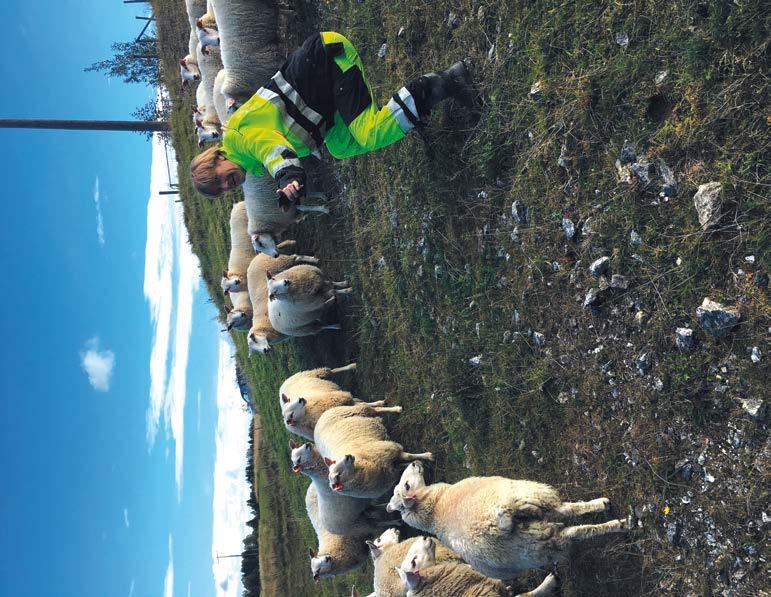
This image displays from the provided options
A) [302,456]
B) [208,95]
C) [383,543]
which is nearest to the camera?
[383,543]

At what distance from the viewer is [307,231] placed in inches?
456

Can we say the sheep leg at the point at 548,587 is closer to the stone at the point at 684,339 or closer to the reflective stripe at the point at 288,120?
the stone at the point at 684,339

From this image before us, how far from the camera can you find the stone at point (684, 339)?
4438 millimetres

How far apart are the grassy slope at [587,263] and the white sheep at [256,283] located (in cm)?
280

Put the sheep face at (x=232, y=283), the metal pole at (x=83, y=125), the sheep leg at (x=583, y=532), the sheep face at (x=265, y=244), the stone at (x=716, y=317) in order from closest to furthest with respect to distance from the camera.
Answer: the stone at (x=716, y=317) → the sheep leg at (x=583, y=532) → the sheep face at (x=265, y=244) → the sheep face at (x=232, y=283) → the metal pole at (x=83, y=125)

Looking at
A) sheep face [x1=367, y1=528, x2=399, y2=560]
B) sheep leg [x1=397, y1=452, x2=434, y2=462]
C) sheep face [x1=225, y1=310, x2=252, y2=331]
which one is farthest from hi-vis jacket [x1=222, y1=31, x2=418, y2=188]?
sheep face [x1=225, y1=310, x2=252, y2=331]

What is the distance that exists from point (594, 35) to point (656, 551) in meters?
4.68

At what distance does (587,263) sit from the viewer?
5289 millimetres

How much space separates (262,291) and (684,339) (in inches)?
340

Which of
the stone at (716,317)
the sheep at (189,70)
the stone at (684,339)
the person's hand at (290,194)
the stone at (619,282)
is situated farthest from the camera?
the sheep at (189,70)

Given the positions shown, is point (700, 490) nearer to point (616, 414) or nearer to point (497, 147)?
point (616, 414)

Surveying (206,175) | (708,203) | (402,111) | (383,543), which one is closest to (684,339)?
(708,203)

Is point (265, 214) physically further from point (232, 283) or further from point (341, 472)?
point (341, 472)

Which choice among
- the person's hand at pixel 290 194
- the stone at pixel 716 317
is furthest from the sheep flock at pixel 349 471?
the person's hand at pixel 290 194
